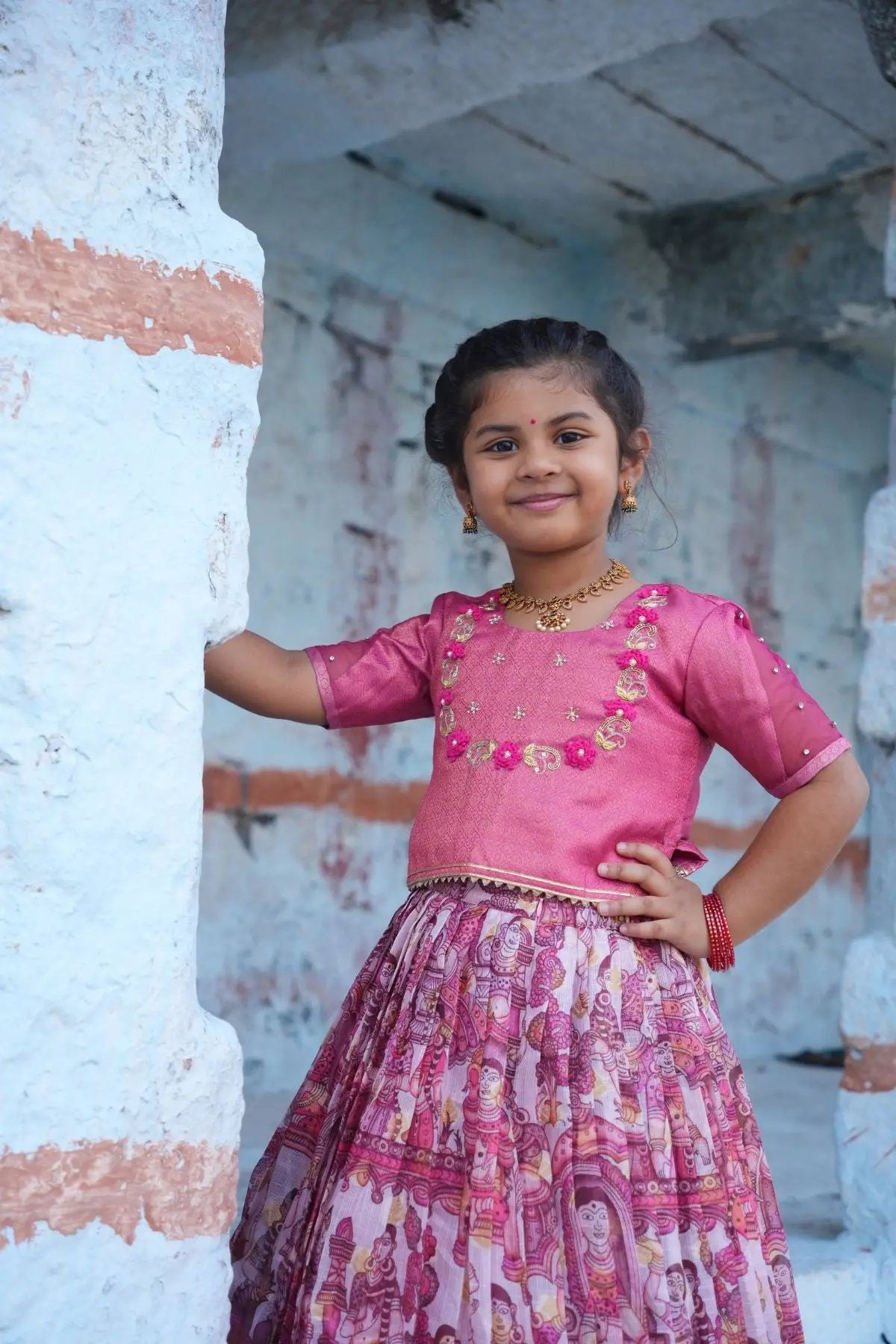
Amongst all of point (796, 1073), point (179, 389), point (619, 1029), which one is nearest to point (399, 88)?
point (179, 389)

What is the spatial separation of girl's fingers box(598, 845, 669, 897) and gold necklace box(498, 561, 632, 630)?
0.33 meters

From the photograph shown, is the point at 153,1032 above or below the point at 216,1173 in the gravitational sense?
above

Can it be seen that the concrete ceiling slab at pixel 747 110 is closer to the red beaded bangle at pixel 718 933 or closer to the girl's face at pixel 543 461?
the girl's face at pixel 543 461

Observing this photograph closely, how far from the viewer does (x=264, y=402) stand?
3939 mm

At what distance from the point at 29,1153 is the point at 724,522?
4.21m

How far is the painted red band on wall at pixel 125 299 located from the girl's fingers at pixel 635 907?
2.53 feet

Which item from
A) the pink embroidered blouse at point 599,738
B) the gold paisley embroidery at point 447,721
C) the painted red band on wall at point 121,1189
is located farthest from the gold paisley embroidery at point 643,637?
the painted red band on wall at point 121,1189

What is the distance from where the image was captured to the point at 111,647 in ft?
4.52

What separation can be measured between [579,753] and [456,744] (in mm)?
172

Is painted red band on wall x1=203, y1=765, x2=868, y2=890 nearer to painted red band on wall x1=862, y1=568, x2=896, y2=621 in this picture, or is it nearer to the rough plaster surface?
the rough plaster surface

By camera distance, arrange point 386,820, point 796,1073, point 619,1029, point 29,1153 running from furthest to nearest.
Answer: point 796,1073, point 386,820, point 619,1029, point 29,1153

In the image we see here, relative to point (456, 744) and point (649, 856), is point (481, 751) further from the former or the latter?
point (649, 856)

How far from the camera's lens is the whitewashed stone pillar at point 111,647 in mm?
1317

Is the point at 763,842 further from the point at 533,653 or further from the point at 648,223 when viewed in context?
the point at 648,223
